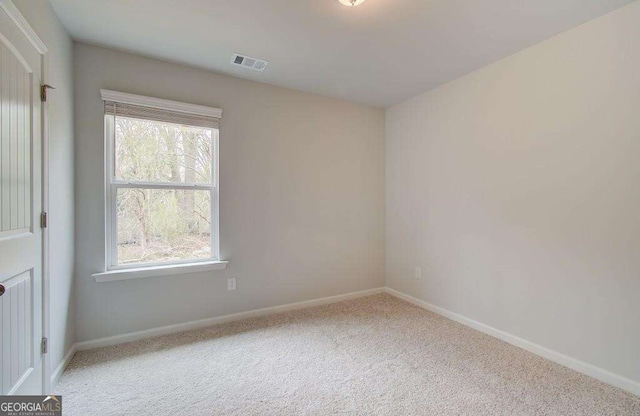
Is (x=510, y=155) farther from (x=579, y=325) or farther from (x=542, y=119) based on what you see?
(x=579, y=325)

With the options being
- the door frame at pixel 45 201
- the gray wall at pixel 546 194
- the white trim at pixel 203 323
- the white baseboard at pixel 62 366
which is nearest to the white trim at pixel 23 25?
the door frame at pixel 45 201

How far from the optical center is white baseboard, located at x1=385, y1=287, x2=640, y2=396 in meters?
1.84

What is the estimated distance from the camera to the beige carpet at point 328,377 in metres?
1.67

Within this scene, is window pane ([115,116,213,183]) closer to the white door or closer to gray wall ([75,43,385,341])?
gray wall ([75,43,385,341])

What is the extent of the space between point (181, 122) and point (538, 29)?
3.01 metres

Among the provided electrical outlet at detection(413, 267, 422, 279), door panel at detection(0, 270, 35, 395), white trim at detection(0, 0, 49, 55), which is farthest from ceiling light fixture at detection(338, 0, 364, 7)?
electrical outlet at detection(413, 267, 422, 279)

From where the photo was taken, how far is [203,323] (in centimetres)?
272

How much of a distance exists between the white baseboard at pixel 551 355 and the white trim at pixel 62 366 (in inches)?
129

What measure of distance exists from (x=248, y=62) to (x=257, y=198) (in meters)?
1.30

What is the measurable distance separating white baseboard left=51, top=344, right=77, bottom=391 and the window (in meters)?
0.65

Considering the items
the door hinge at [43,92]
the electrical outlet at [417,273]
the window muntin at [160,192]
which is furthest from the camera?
the electrical outlet at [417,273]

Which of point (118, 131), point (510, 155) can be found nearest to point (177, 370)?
point (118, 131)

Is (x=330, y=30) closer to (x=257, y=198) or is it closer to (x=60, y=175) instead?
(x=257, y=198)

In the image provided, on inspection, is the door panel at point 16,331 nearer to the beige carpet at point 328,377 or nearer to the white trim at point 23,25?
the beige carpet at point 328,377
